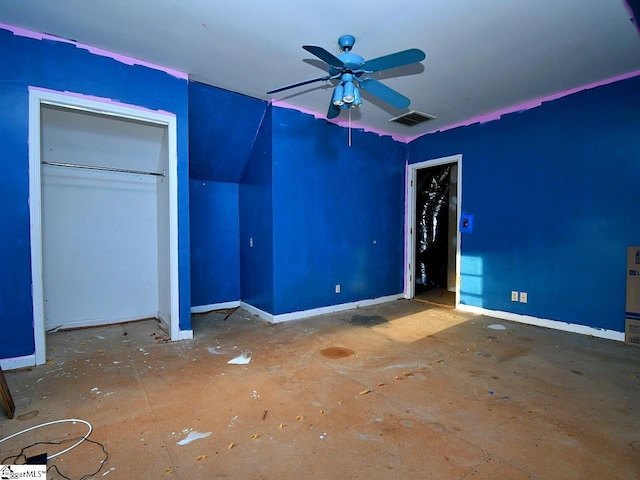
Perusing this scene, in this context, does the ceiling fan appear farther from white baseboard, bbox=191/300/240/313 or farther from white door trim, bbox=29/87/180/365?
white baseboard, bbox=191/300/240/313

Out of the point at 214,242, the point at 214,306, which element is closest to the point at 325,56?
the point at 214,242

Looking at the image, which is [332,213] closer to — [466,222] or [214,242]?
[214,242]

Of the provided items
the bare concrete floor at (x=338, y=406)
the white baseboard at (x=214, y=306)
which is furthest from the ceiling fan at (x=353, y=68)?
the white baseboard at (x=214, y=306)

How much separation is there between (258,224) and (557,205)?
11.7ft

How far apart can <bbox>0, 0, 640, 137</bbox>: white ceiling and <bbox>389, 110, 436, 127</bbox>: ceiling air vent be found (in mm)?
679

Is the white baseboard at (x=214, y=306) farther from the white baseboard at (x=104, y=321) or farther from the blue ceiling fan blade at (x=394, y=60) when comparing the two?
the blue ceiling fan blade at (x=394, y=60)

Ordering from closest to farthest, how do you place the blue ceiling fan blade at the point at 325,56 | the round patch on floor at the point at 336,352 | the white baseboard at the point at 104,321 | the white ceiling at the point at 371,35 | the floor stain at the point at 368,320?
the blue ceiling fan blade at the point at 325,56
the white ceiling at the point at 371,35
the round patch on floor at the point at 336,352
the white baseboard at the point at 104,321
the floor stain at the point at 368,320

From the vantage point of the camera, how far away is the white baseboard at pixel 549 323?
10.6ft

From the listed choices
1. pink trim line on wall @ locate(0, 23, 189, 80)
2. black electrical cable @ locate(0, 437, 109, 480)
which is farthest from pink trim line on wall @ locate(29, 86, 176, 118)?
black electrical cable @ locate(0, 437, 109, 480)

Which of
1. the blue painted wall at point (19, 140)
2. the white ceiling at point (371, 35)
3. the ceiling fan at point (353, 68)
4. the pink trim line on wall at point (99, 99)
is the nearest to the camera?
the ceiling fan at point (353, 68)

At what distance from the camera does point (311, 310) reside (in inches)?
162

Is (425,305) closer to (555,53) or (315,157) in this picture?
(315,157)

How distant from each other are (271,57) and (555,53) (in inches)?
96.7

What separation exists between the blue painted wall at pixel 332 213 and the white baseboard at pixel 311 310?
0.20ft
